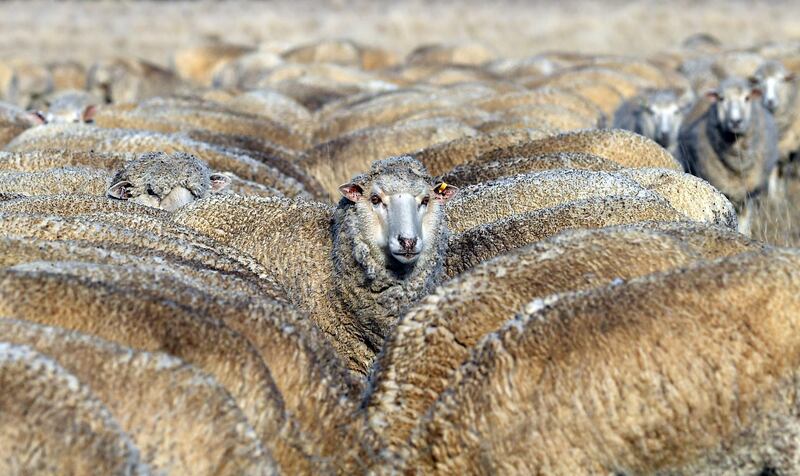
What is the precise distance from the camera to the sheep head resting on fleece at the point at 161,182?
269 inches

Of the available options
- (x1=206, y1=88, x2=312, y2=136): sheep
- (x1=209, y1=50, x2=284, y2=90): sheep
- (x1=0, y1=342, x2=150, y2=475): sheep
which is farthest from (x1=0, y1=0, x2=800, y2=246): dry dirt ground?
(x1=0, y1=342, x2=150, y2=475): sheep

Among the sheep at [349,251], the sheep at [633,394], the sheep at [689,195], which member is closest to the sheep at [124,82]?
the sheep at [689,195]

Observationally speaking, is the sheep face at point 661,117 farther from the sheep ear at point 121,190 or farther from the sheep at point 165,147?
the sheep ear at point 121,190

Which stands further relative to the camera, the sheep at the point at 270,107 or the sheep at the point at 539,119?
the sheep at the point at 270,107

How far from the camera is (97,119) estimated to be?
426 inches

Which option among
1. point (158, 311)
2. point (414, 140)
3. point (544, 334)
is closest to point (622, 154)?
point (414, 140)

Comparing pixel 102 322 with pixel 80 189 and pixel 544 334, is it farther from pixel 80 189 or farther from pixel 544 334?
pixel 80 189

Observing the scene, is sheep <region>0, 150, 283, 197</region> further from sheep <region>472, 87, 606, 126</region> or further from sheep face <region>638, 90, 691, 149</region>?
sheep <region>472, 87, 606, 126</region>

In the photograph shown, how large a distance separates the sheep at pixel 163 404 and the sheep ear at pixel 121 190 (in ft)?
10.2

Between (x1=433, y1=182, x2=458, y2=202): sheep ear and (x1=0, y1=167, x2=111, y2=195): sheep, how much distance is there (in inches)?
95.2

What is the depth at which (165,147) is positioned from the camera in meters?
8.62

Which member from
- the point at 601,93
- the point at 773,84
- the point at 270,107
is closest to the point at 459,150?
the point at 270,107

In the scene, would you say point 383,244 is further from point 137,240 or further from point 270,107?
point 270,107

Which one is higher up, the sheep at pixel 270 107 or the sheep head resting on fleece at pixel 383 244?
the sheep at pixel 270 107
